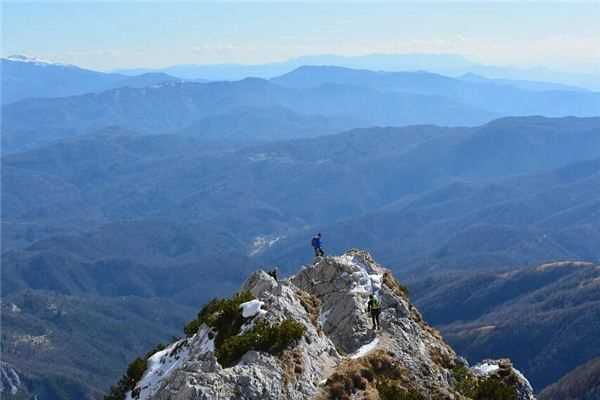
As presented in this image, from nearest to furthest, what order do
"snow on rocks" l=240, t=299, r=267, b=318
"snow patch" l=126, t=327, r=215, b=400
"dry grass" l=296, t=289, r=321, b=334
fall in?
"snow on rocks" l=240, t=299, r=267, b=318 < "snow patch" l=126, t=327, r=215, b=400 < "dry grass" l=296, t=289, r=321, b=334

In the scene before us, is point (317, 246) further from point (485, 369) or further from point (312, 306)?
point (485, 369)

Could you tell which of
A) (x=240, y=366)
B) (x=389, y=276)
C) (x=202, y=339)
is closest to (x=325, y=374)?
(x=240, y=366)

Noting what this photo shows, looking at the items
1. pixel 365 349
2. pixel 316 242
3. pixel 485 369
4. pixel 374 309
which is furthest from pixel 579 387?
pixel 365 349

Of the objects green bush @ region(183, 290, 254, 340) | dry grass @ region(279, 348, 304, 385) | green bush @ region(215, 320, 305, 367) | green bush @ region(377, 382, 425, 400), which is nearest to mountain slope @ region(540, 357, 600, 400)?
green bush @ region(183, 290, 254, 340)

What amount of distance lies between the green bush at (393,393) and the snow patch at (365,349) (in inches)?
126

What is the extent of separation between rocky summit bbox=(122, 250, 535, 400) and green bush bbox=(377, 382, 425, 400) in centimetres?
7

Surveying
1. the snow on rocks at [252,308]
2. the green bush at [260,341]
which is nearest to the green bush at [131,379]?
the snow on rocks at [252,308]

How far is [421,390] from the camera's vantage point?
36.8 metres

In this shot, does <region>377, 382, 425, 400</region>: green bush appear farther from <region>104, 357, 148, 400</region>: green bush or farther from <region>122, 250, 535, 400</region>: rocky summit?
<region>104, 357, 148, 400</region>: green bush

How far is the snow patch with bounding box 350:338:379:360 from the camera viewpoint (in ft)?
127

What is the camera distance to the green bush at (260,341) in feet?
113

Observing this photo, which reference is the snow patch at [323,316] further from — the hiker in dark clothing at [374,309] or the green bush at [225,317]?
the green bush at [225,317]

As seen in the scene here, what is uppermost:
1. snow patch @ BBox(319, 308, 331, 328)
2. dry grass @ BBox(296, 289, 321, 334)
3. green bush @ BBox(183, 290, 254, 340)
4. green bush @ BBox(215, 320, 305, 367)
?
green bush @ BBox(215, 320, 305, 367)

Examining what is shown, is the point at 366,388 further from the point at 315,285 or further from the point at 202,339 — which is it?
the point at 315,285
